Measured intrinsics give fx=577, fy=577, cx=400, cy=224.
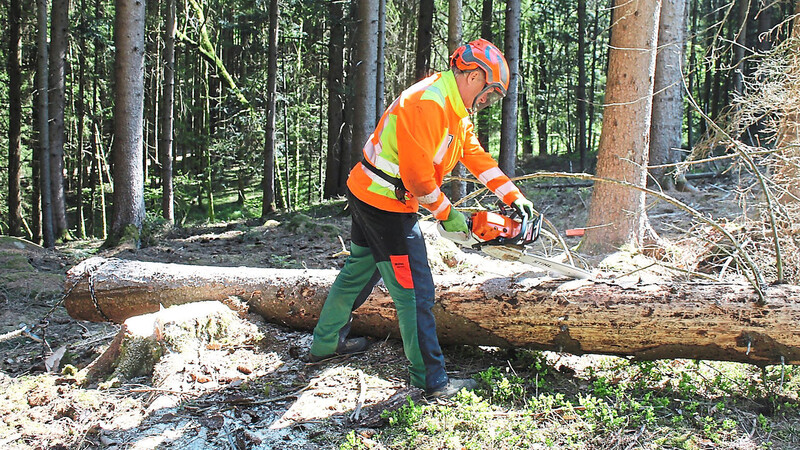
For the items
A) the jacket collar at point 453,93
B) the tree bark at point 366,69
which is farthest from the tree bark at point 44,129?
the jacket collar at point 453,93

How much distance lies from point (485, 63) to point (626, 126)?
4107 millimetres

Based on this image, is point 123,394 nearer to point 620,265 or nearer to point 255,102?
point 620,265

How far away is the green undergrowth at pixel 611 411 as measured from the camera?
3.17 meters

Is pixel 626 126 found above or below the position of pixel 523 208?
above

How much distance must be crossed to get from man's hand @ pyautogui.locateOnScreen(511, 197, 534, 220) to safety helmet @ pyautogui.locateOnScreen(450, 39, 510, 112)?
64cm

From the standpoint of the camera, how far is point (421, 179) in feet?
10.9

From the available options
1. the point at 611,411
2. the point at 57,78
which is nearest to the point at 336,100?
the point at 57,78

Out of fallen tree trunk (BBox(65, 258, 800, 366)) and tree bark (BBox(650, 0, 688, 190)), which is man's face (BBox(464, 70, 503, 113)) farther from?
tree bark (BBox(650, 0, 688, 190))

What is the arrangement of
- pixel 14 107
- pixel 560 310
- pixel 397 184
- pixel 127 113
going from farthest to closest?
pixel 14 107
pixel 127 113
pixel 560 310
pixel 397 184

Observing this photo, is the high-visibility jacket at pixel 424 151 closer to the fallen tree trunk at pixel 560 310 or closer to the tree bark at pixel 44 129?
the fallen tree trunk at pixel 560 310

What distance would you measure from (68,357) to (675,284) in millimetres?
4483

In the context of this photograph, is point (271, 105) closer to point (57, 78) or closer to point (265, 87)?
point (57, 78)

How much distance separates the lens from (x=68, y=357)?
4512 millimetres

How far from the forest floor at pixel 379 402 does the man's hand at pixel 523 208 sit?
3.44ft
